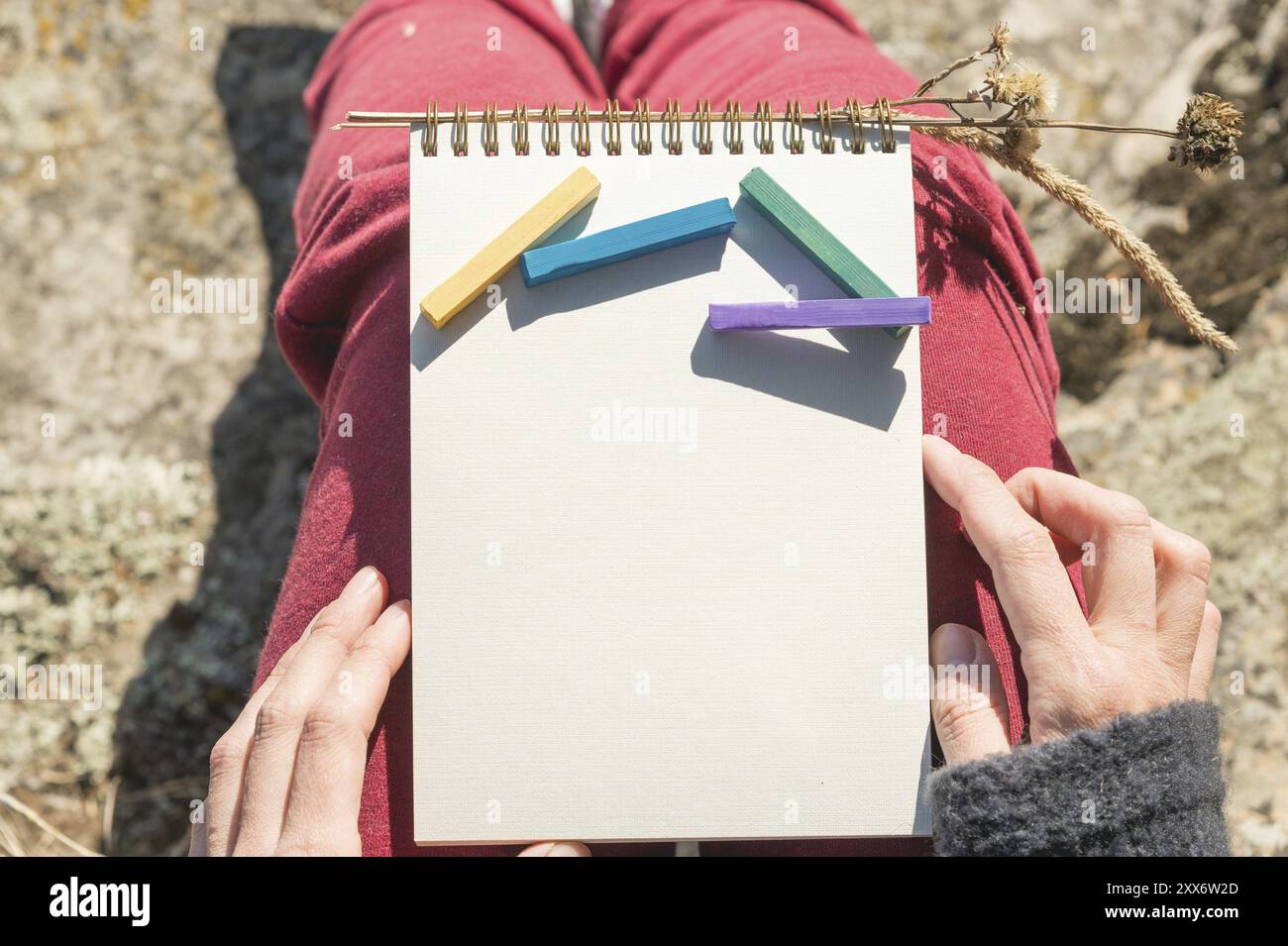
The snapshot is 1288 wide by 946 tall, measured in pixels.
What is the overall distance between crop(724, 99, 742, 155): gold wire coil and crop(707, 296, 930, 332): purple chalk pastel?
0.48 ft

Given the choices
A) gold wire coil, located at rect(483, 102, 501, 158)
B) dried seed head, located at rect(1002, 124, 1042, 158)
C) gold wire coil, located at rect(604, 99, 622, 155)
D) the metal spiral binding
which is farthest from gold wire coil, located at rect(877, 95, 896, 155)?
gold wire coil, located at rect(483, 102, 501, 158)

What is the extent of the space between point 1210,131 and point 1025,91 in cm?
16

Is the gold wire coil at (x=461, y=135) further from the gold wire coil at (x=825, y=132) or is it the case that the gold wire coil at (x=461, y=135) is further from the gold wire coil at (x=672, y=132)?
the gold wire coil at (x=825, y=132)

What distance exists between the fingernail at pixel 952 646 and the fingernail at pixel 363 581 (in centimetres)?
50

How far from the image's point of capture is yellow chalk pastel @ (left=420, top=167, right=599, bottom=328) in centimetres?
79

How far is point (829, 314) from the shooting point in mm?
788

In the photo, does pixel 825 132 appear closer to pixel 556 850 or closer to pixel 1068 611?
pixel 1068 611

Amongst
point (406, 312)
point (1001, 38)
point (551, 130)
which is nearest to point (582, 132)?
point (551, 130)

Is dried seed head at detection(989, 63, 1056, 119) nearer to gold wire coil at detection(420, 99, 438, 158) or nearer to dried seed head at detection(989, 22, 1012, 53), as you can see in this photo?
dried seed head at detection(989, 22, 1012, 53)

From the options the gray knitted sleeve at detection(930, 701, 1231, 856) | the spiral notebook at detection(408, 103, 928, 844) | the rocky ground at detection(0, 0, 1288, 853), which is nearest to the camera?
the gray knitted sleeve at detection(930, 701, 1231, 856)

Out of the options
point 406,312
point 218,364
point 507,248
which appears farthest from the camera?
point 218,364
